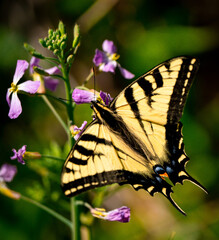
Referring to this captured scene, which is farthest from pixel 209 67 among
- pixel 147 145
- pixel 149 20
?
pixel 147 145

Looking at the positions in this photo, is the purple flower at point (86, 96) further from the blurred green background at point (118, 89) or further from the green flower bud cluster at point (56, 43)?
the blurred green background at point (118, 89)

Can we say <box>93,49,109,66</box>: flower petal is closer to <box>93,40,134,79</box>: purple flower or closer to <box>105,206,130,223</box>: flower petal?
<box>93,40,134,79</box>: purple flower

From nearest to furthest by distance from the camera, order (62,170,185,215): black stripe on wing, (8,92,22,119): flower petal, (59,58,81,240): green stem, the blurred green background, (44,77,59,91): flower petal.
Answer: (62,170,185,215): black stripe on wing, (8,92,22,119): flower petal, (59,58,81,240): green stem, (44,77,59,91): flower petal, the blurred green background

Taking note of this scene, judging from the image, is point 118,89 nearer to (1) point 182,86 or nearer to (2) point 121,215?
(1) point 182,86

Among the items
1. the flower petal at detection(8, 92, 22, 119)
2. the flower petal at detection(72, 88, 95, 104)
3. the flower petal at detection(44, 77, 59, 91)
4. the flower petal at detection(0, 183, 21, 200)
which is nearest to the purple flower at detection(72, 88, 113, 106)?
the flower petal at detection(72, 88, 95, 104)

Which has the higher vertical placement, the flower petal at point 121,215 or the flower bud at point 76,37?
the flower bud at point 76,37

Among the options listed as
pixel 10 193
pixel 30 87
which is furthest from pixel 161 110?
pixel 10 193

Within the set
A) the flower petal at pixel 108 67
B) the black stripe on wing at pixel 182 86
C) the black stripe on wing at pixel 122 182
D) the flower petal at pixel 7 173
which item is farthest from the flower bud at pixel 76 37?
the flower petal at pixel 7 173

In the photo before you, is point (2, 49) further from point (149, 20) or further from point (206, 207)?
point (206, 207)
